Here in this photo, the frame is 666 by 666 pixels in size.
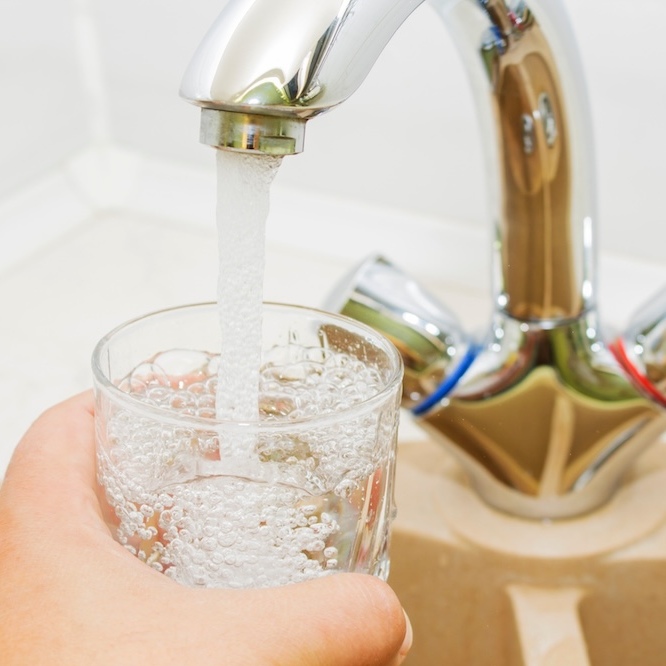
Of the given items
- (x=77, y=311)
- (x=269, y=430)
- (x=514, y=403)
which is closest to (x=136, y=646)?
(x=269, y=430)

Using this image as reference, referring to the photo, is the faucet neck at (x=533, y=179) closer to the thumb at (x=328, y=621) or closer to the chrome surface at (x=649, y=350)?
the chrome surface at (x=649, y=350)

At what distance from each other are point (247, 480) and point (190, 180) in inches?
22.3

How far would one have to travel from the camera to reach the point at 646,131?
26.9 inches

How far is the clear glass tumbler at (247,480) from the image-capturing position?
12.9 inches

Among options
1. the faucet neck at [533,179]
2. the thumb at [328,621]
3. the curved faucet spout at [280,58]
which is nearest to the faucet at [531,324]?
the faucet neck at [533,179]

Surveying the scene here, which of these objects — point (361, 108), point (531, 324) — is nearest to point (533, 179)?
point (531, 324)

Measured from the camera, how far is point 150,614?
309 millimetres

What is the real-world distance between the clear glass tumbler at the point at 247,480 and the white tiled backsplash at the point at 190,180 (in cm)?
27

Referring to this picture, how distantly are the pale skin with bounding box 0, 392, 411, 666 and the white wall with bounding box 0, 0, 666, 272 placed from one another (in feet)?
1.46

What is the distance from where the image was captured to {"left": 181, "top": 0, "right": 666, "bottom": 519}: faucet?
453 mm

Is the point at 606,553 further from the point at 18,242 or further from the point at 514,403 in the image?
the point at 18,242

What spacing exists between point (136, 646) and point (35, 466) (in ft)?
0.35

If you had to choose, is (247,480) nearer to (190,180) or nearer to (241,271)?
(241,271)

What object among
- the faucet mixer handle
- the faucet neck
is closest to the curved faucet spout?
the faucet neck
